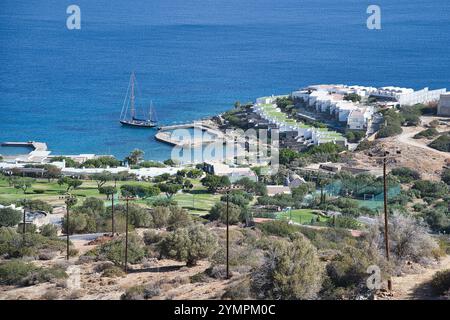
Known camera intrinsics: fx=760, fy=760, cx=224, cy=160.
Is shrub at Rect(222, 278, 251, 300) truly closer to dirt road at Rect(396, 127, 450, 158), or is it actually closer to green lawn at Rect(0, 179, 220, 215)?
green lawn at Rect(0, 179, 220, 215)

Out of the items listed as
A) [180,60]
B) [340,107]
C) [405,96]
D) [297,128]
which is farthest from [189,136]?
[180,60]

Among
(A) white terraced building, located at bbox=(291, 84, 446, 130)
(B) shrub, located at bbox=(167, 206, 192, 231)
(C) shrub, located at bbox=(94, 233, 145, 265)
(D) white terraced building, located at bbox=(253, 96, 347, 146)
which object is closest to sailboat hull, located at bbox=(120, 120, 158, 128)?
(D) white terraced building, located at bbox=(253, 96, 347, 146)

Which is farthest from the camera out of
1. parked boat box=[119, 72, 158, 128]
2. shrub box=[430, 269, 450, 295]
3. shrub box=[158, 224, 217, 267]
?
parked boat box=[119, 72, 158, 128]

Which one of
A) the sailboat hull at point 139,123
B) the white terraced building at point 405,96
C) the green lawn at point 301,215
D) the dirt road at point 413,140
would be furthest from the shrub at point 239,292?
the sailboat hull at point 139,123

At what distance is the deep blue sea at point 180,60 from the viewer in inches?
1736

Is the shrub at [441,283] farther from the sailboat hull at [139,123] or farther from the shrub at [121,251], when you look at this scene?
the sailboat hull at [139,123]

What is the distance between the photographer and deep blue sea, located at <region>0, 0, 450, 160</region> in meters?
44.1

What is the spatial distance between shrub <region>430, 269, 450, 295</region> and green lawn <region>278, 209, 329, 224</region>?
875 cm

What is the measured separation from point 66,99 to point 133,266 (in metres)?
38.3

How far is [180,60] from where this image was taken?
65750mm

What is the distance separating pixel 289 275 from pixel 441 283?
2010 mm

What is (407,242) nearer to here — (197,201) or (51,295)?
(51,295)

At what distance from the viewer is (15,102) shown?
4869 cm

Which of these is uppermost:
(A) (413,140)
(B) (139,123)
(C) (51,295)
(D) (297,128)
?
(B) (139,123)
